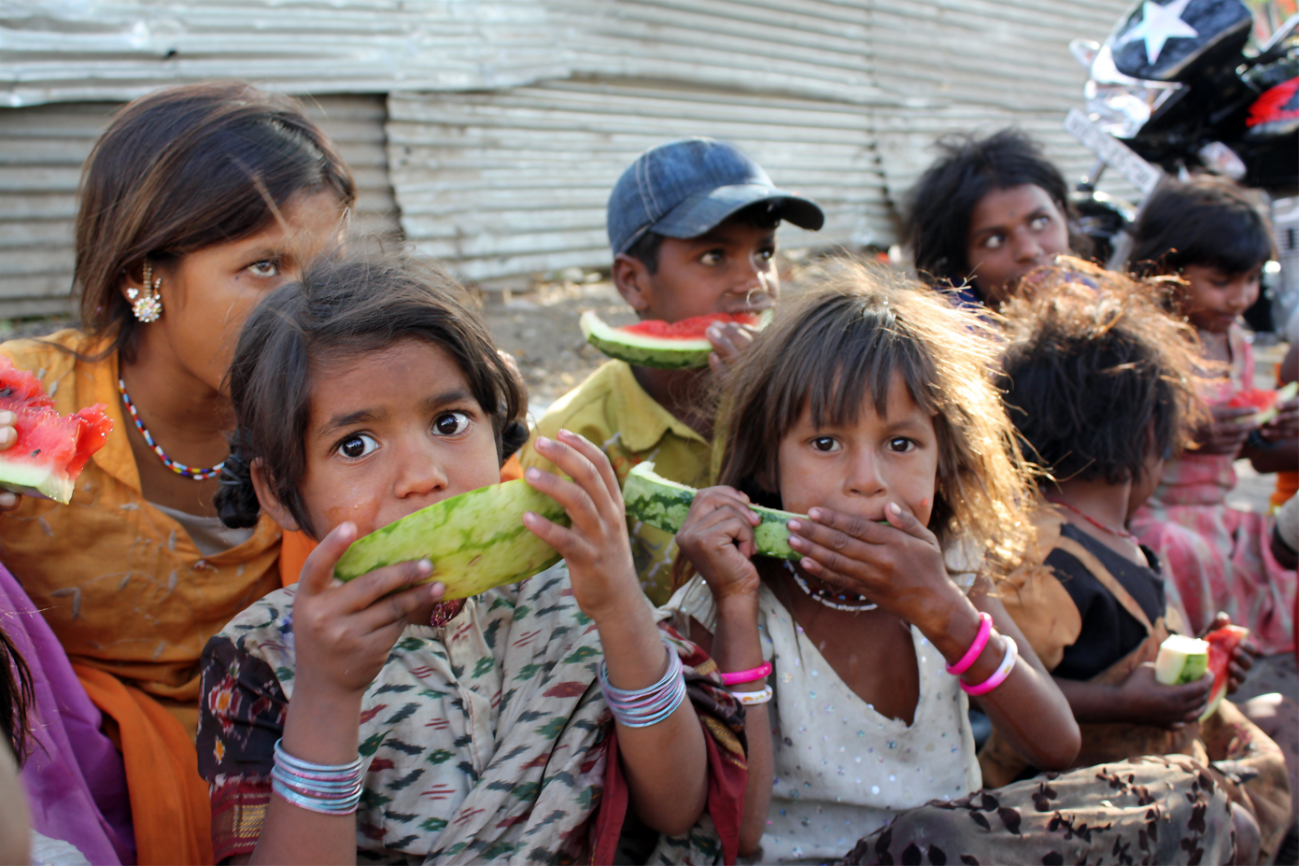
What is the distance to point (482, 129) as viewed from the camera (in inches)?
351

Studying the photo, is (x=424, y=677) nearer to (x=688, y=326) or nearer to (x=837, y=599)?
(x=837, y=599)

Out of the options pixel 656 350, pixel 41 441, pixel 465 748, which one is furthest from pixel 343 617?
pixel 656 350

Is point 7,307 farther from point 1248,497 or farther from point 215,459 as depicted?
point 1248,497

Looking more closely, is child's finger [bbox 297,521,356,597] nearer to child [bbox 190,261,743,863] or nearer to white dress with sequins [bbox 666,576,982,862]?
child [bbox 190,261,743,863]

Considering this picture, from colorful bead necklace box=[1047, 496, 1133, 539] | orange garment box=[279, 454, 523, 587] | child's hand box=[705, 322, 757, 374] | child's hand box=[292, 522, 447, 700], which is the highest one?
child's hand box=[292, 522, 447, 700]

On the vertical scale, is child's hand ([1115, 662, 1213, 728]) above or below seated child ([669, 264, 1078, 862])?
below

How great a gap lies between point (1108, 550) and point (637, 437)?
176 centimetres

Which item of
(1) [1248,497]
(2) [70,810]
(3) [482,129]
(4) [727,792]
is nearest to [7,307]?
(3) [482,129]

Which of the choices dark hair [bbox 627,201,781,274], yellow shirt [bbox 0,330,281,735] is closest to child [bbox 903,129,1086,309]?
dark hair [bbox 627,201,781,274]

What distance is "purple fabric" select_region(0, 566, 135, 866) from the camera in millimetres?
2141

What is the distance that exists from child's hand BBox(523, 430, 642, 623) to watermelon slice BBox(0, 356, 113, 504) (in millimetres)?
1078

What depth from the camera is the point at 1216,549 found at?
181 inches

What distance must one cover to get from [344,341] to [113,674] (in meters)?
1.49

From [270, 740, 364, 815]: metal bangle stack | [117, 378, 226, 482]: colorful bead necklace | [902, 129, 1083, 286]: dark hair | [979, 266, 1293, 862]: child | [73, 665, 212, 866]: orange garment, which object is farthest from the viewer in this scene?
[902, 129, 1083, 286]: dark hair
